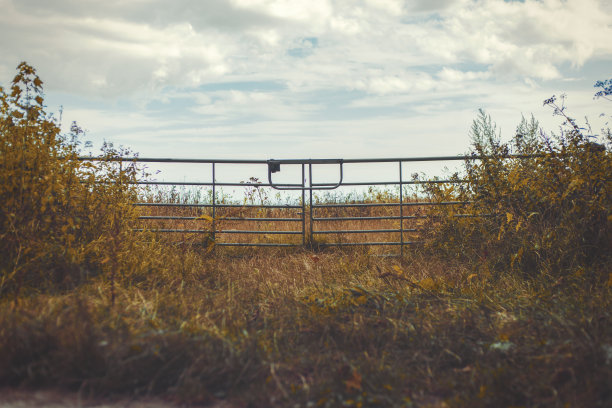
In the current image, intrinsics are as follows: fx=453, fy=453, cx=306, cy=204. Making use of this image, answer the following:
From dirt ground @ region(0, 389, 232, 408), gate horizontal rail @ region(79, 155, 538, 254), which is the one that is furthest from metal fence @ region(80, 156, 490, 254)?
dirt ground @ region(0, 389, 232, 408)

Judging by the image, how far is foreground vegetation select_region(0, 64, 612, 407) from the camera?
10.3 ft

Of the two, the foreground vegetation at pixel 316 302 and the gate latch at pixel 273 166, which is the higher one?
the gate latch at pixel 273 166

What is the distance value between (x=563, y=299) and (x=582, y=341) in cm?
126

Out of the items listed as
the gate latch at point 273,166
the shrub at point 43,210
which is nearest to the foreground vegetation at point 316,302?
the shrub at point 43,210

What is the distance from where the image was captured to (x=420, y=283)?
5.12 metres

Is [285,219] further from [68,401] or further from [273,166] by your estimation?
[68,401]

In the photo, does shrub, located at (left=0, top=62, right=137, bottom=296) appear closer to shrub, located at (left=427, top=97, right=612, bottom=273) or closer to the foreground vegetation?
the foreground vegetation

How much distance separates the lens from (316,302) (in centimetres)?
454

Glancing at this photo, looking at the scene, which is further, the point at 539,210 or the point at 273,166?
the point at 273,166

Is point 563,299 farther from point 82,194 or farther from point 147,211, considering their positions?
point 147,211

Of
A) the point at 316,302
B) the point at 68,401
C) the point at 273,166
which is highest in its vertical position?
the point at 273,166

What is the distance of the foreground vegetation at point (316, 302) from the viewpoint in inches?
124

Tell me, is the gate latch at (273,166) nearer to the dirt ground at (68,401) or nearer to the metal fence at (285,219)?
the metal fence at (285,219)

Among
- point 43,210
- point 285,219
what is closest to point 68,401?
point 43,210
